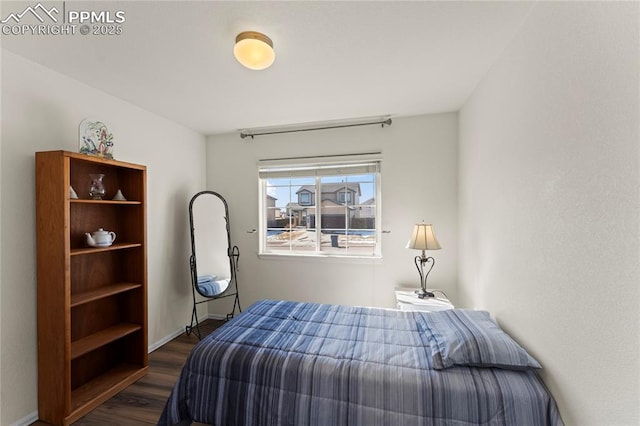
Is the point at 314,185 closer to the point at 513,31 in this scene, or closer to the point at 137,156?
the point at 137,156

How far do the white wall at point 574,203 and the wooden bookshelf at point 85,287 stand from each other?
112 inches

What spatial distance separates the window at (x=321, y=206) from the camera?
10.4ft

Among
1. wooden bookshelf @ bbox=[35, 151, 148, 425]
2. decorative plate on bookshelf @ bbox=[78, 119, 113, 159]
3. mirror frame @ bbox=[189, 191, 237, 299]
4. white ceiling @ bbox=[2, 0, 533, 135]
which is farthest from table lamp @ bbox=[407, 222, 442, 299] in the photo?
decorative plate on bookshelf @ bbox=[78, 119, 113, 159]

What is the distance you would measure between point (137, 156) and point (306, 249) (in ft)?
6.89

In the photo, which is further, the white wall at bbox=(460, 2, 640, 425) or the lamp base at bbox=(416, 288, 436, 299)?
the lamp base at bbox=(416, 288, 436, 299)

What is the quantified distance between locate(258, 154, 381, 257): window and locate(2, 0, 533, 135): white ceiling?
0.79 metres

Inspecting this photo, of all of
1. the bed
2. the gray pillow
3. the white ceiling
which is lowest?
the bed

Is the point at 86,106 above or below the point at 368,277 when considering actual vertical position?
above

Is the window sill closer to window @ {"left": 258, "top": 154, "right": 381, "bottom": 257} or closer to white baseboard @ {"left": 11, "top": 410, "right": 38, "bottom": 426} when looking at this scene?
window @ {"left": 258, "top": 154, "right": 381, "bottom": 257}

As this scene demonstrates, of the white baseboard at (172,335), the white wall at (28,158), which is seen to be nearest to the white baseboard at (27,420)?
the white wall at (28,158)

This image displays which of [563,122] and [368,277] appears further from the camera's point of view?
[368,277]

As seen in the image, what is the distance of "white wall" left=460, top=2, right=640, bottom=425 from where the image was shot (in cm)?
85

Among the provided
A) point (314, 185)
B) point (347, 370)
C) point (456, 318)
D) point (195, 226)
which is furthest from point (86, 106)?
point (456, 318)

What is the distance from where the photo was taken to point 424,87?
229 cm
